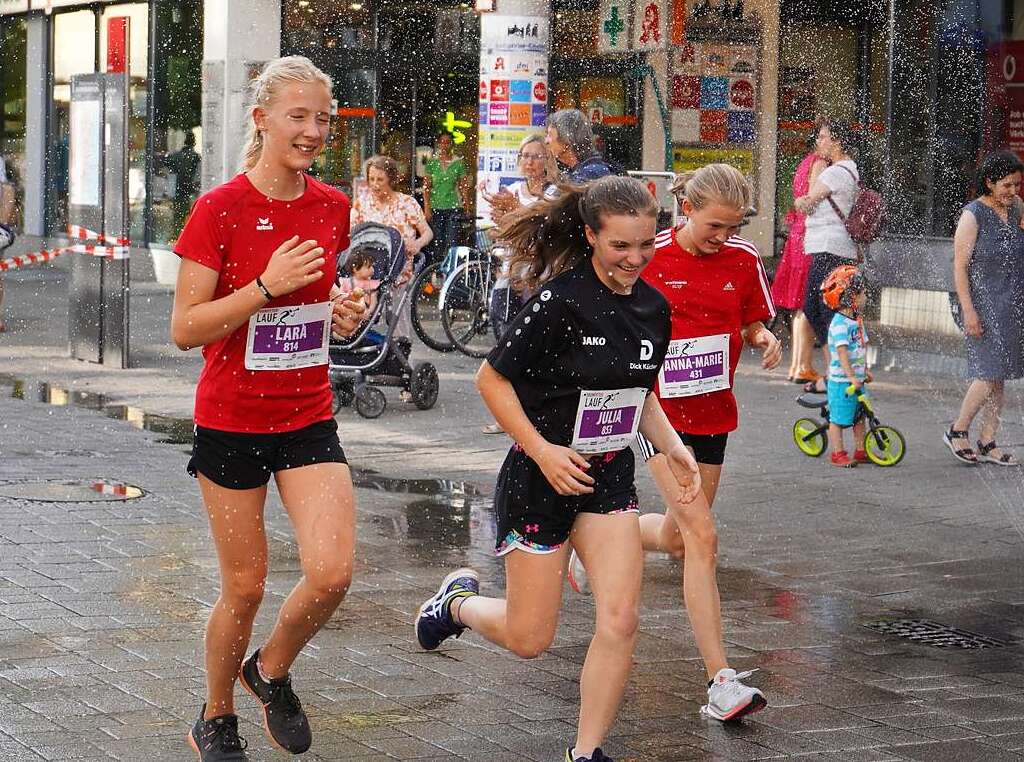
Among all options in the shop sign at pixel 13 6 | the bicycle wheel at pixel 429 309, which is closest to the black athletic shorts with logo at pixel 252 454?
the bicycle wheel at pixel 429 309

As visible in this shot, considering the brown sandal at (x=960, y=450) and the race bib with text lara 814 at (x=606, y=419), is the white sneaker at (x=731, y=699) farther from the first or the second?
the brown sandal at (x=960, y=450)

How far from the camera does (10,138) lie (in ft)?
111

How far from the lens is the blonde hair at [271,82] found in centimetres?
519

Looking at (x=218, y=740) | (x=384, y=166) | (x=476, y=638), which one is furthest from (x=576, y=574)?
(x=384, y=166)

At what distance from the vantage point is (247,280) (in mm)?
5148

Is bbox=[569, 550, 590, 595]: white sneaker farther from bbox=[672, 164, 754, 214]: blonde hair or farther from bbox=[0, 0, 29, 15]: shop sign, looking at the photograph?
bbox=[0, 0, 29, 15]: shop sign

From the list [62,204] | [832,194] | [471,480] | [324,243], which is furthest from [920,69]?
[62,204]

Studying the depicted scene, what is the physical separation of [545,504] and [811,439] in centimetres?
654

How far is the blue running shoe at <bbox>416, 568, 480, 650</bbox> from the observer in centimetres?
595

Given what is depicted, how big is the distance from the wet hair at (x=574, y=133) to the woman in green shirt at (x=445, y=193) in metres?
12.4

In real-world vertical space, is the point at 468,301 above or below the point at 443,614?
above

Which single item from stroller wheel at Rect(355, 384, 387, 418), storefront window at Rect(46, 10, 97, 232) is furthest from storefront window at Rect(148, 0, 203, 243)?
stroller wheel at Rect(355, 384, 387, 418)

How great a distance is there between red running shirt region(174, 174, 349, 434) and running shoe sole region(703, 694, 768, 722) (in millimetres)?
1601

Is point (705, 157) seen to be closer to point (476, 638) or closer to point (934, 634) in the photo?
point (934, 634)
